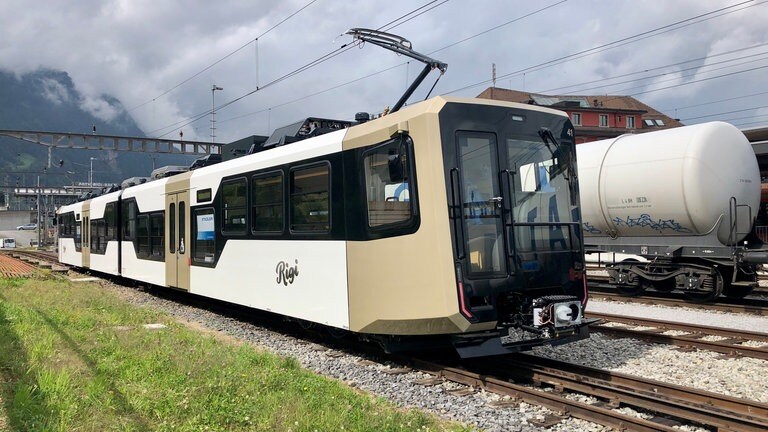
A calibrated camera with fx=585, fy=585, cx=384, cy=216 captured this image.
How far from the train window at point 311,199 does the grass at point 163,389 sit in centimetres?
183

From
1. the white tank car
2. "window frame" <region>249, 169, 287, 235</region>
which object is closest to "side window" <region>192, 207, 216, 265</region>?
"window frame" <region>249, 169, 287, 235</region>

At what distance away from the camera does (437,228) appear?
20.1 feet

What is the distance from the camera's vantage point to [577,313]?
664 cm

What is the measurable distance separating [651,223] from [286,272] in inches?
328

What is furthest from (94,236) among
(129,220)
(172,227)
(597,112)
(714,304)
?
(597,112)

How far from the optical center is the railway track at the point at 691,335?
25.2 ft

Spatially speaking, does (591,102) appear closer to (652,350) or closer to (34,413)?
(652,350)

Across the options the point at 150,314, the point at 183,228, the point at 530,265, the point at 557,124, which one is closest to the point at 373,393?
the point at 530,265

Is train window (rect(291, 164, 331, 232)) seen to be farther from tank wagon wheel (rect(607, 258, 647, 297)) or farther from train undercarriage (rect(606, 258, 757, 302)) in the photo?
tank wagon wheel (rect(607, 258, 647, 297))

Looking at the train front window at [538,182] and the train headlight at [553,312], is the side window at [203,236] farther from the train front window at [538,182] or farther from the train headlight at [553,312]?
the train headlight at [553,312]

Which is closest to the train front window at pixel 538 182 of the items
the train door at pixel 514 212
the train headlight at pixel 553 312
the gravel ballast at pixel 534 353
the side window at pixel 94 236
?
the train door at pixel 514 212

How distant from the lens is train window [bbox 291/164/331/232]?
765 cm

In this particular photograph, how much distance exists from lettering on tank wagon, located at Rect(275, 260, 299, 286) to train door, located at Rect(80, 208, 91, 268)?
14586 mm

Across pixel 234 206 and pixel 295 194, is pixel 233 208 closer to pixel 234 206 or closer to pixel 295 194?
pixel 234 206
